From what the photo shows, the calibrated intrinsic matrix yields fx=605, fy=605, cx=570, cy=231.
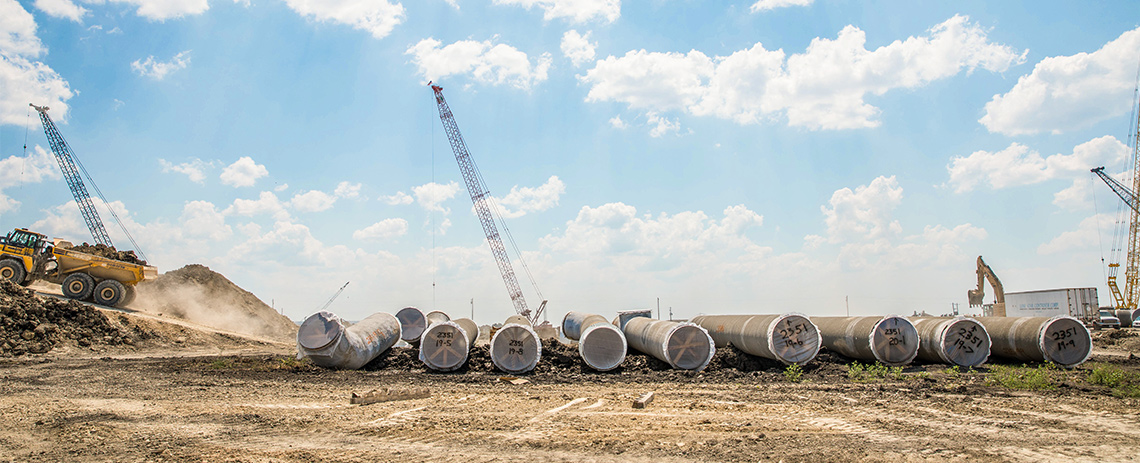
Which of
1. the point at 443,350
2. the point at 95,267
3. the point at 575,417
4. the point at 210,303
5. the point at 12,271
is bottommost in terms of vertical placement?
the point at 575,417

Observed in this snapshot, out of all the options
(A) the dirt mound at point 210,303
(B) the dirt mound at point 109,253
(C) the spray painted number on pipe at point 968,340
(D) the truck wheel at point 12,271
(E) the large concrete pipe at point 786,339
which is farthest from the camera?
(A) the dirt mound at point 210,303

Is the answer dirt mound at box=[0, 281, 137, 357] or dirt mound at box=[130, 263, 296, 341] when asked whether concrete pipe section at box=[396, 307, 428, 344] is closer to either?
dirt mound at box=[0, 281, 137, 357]

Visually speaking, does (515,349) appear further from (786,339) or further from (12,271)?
(12,271)

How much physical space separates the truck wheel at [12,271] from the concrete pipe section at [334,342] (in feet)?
67.0

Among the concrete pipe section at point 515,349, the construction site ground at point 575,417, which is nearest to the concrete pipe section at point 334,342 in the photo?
the construction site ground at point 575,417

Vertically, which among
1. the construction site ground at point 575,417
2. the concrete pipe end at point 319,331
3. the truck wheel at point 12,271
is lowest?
the construction site ground at point 575,417

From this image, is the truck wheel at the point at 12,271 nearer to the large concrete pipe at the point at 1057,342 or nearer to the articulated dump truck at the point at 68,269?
the articulated dump truck at the point at 68,269

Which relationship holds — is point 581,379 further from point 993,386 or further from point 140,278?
point 140,278

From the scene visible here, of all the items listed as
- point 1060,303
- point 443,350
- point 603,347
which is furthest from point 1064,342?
point 1060,303

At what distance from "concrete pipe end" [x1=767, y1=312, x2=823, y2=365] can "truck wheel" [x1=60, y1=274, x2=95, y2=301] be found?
95.7ft

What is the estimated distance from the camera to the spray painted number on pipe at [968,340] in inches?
549

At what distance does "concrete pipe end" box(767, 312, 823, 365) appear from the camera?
Answer: 13.5 m

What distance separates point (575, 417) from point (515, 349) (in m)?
6.48

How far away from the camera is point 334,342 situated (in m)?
13.8
